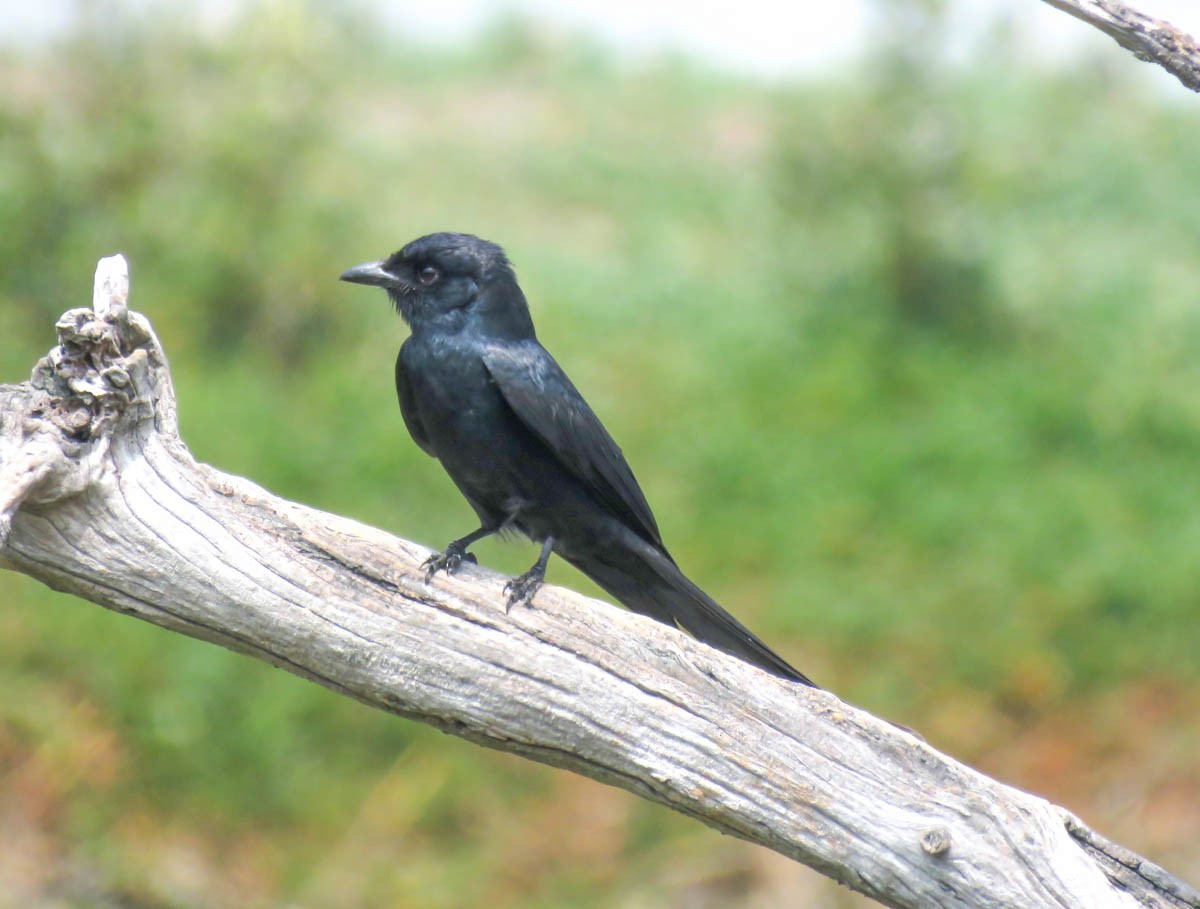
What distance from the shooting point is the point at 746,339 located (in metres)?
8.78

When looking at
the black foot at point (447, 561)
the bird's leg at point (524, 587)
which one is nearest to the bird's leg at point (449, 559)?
the black foot at point (447, 561)

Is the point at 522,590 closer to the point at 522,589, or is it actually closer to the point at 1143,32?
the point at 522,589

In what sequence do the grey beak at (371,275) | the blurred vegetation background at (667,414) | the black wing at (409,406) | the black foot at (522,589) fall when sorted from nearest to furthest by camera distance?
the black foot at (522,589) < the black wing at (409,406) < the grey beak at (371,275) < the blurred vegetation background at (667,414)

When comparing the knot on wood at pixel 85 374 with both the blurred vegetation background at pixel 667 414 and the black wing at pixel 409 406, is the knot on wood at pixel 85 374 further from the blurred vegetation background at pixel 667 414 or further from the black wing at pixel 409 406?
the blurred vegetation background at pixel 667 414

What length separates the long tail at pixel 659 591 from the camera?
3832mm

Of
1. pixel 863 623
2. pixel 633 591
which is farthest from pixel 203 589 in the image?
pixel 863 623

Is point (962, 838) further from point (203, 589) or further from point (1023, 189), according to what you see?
point (1023, 189)

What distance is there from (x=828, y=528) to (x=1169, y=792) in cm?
215

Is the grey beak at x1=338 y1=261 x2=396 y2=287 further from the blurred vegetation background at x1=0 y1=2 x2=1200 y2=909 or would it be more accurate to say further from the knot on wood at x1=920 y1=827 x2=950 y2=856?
the blurred vegetation background at x1=0 y1=2 x2=1200 y2=909

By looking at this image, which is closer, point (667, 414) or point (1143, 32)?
point (1143, 32)

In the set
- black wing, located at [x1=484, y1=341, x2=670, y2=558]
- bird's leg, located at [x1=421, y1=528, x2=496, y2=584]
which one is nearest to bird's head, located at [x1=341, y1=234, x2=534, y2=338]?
black wing, located at [x1=484, y1=341, x2=670, y2=558]

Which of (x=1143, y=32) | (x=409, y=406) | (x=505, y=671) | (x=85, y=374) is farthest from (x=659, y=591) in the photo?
(x=1143, y=32)

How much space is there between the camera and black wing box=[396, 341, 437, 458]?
4062 millimetres

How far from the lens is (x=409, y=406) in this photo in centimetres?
410
